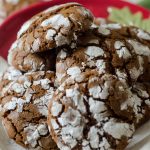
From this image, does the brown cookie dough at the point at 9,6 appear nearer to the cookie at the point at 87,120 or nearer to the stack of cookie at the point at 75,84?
the stack of cookie at the point at 75,84

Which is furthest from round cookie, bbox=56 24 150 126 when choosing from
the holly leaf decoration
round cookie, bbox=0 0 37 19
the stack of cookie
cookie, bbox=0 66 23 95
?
round cookie, bbox=0 0 37 19

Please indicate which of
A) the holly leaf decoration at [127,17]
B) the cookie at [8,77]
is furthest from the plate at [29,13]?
the cookie at [8,77]

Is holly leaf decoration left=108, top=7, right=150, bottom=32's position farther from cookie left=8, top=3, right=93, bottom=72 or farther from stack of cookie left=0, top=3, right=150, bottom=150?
cookie left=8, top=3, right=93, bottom=72

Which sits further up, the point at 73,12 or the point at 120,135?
the point at 73,12

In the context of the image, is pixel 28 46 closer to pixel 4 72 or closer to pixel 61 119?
pixel 4 72

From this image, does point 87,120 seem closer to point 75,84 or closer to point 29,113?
Result: point 75,84

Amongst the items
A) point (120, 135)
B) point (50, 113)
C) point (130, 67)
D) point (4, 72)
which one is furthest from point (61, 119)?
point (4, 72)
